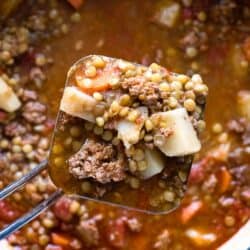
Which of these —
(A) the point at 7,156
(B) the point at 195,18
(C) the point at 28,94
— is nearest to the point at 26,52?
(C) the point at 28,94

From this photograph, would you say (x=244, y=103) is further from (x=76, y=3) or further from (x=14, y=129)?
(x=14, y=129)

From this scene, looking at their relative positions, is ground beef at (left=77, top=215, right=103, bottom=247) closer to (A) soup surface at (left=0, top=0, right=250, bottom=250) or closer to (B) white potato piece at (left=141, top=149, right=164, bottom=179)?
(A) soup surface at (left=0, top=0, right=250, bottom=250)

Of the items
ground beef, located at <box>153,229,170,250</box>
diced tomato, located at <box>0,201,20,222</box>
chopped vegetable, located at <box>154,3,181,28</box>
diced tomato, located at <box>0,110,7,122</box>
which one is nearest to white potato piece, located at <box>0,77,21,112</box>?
diced tomato, located at <box>0,110,7,122</box>

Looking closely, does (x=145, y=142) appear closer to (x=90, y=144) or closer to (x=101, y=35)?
(x=90, y=144)

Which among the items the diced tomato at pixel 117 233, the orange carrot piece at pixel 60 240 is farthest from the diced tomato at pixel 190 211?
the orange carrot piece at pixel 60 240

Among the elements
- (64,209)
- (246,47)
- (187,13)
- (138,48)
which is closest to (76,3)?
(138,48)
